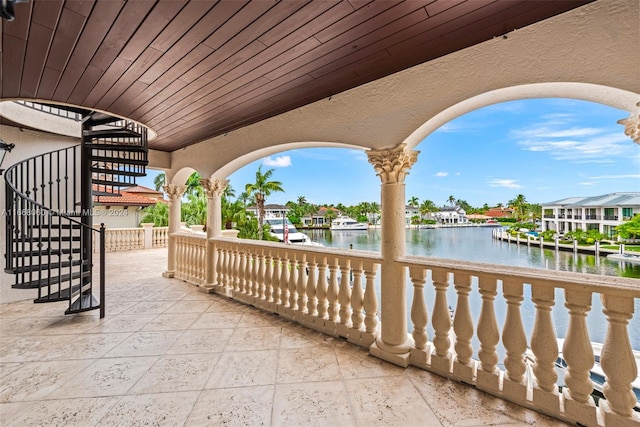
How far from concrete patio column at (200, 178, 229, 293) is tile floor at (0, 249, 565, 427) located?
3.43ft

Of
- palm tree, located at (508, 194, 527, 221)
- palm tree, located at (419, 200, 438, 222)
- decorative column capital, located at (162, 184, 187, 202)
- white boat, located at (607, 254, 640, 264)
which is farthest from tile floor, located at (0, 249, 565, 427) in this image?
palm tree, located at (419, 200, 438, 222)

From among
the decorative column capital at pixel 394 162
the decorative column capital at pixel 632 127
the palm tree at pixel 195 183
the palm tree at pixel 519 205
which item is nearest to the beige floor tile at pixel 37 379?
the decorative column capital at pixel 394 162

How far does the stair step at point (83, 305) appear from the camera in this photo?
3.04 metres

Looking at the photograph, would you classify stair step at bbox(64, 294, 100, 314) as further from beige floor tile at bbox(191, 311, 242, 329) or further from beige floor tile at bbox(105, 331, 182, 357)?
beige floor tile at bbox(191, 311, 242, 329)

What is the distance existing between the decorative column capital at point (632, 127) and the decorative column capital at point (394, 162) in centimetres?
123

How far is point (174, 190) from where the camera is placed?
16.3 feet

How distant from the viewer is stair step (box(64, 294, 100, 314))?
3.04 metres

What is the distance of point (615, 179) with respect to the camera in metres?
2.38

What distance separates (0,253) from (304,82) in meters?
4.94

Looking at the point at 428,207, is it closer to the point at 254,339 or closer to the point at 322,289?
the point at 322,289

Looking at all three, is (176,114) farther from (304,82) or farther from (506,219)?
(506,219)

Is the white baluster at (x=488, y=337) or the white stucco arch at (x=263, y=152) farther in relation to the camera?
the white stucco arch at (x=263, y=152)

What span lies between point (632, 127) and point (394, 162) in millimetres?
1414

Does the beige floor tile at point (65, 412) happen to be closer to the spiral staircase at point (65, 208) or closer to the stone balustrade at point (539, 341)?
the spiral staircase at point (65, 208)
